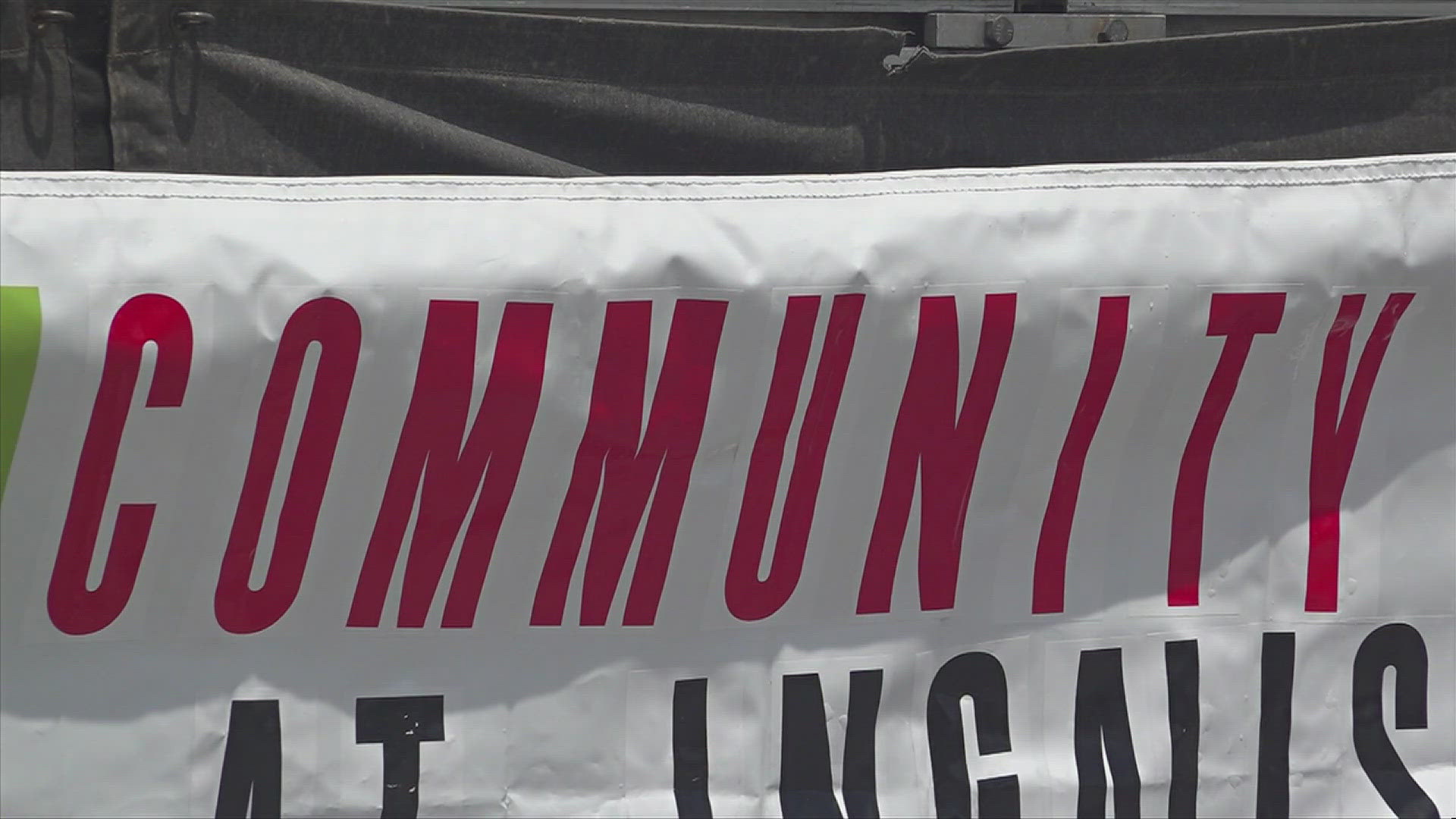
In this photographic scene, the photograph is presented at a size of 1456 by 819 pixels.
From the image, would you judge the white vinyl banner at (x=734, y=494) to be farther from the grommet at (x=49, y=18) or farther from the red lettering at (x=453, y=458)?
the grommet at (x=49, y=18)

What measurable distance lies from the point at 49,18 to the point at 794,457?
1267 mm

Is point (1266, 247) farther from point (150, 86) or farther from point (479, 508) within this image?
point (150, 86)

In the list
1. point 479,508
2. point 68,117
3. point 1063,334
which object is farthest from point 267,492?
point 1063,334

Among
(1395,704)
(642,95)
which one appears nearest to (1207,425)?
(1395,704)

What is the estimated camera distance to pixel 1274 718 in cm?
236

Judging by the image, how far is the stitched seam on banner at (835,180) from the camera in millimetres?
1989

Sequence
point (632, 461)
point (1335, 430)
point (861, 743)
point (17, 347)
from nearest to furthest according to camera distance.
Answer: point (17, 347) < point (632, 461) < point (861, 743) < point (1335, 430)

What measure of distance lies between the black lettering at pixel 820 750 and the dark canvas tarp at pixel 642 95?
850 millimetres

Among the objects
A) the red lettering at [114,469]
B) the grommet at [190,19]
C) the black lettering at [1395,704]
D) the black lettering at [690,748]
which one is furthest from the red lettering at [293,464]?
the black lettering at [1395,704]

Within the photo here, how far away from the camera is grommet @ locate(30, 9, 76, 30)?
196cm

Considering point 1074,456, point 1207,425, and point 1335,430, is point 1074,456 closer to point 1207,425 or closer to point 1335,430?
point 1207,425

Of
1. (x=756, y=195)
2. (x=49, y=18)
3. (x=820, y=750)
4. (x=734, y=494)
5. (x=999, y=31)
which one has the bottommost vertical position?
(x=820, y=750)

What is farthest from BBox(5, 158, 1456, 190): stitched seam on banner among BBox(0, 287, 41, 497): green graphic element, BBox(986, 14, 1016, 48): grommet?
BBox(986, 14, 1016, 48): grommet

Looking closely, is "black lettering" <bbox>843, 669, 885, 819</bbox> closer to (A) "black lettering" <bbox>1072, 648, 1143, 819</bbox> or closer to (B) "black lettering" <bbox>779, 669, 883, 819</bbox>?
(B) "black lettering" <bbox>779, 669, 883, 819</bbox>
